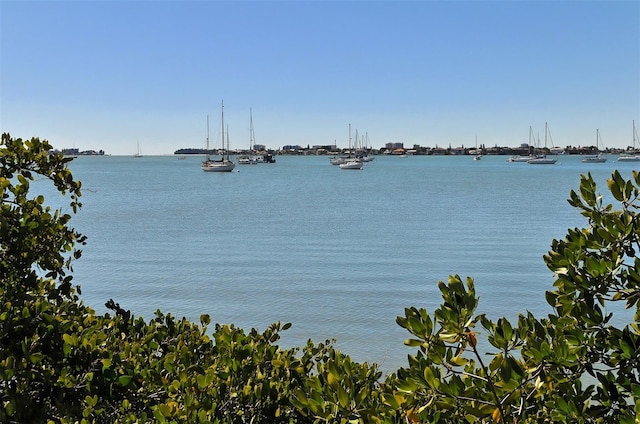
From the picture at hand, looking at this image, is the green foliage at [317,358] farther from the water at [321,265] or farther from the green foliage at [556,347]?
the water at [321,265]

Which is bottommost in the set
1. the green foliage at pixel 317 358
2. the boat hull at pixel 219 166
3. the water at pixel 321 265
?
the water at pixel 321 265

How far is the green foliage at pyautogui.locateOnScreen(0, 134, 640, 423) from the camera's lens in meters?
1.99

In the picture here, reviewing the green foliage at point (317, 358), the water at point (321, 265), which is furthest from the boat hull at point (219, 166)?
the green foliage at point (317, 358)

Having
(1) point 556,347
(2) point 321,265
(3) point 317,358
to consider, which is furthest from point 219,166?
(1) point 556,347

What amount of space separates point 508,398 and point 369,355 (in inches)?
320

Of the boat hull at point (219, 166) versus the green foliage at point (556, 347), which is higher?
the boat hull at point (219, 166)

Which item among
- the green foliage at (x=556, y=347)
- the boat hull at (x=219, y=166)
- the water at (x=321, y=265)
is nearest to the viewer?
the green foliage at (x=556, y=347)

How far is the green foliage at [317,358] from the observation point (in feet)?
6.54

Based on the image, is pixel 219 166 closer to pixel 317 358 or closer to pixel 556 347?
pixel 317 358

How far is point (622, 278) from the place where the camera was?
218cm

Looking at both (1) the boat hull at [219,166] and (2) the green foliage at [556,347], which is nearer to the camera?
(2) the green foliage at [556,347]

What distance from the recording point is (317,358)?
12.1 ft

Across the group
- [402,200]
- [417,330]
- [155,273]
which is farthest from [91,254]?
[402,200]

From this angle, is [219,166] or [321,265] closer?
[321,265]
